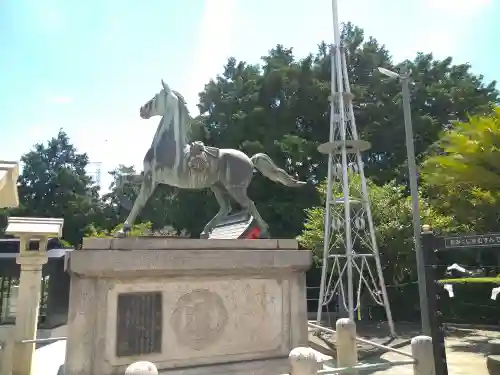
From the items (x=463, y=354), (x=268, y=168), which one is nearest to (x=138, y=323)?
(x=268, y=168)

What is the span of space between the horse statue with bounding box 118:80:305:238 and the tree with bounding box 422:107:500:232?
320 inches

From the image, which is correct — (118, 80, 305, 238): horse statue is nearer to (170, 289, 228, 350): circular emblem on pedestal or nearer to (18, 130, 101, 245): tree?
(170, 289, 228, 350): circular emblem on pedestal

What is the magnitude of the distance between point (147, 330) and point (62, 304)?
38.2 ft

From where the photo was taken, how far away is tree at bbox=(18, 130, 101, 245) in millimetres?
31125

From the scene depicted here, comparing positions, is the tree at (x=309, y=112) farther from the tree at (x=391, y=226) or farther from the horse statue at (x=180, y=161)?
the horse statue at (x=180, y=161)

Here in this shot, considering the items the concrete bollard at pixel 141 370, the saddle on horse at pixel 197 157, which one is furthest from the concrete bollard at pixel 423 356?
the saddle on horse at pixel 197 157

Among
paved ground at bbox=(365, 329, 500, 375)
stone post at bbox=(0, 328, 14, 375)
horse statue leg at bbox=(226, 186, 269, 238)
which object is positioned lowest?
paved ground at bbox=(365, 329, 500, 375)

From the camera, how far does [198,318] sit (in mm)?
5473

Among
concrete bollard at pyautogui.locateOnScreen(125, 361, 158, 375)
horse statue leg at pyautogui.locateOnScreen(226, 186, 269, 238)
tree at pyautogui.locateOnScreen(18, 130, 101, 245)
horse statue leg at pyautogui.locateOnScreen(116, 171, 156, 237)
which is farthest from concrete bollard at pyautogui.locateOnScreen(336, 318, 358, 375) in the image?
tree at pyautogui.locateOnScreen(18, 130, 101, 245)

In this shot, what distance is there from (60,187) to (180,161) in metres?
29.4

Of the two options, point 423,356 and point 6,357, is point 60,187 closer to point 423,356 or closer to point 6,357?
point 6,357

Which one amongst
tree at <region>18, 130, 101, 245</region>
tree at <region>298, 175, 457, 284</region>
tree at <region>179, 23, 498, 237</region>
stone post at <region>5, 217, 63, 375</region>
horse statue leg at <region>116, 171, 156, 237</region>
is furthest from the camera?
tree at <region>18, 130, 101, 245</region>

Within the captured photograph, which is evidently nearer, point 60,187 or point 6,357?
point 6,357

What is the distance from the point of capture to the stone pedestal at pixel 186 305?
16.4 feet
